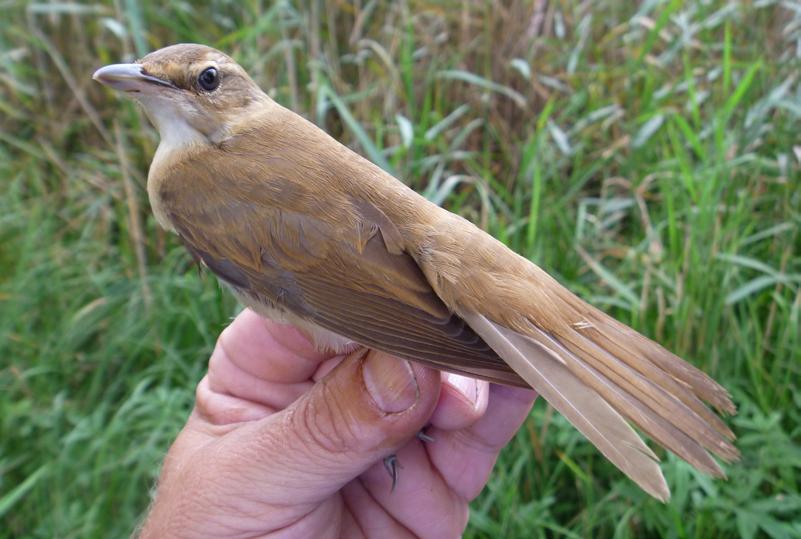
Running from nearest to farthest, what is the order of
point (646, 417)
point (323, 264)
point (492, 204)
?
point (646, 417), point (323, 264), point (492, 204)

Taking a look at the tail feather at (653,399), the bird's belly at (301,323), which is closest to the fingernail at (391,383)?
the bird's belly at (301,323)

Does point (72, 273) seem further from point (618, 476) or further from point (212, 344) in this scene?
point (618, 476)

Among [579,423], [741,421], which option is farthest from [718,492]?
[579,423]

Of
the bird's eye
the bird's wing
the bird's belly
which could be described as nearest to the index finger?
the bird's belly

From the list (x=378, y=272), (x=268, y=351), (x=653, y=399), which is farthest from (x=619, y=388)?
(x=268, y=351)

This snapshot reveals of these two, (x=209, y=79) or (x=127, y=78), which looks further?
(x=209, y=79)

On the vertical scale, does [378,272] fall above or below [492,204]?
above

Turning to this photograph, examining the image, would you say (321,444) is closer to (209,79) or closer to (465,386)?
(465,386)

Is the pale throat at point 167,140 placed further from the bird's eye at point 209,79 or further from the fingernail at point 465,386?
the fingernail at point 465,386
